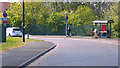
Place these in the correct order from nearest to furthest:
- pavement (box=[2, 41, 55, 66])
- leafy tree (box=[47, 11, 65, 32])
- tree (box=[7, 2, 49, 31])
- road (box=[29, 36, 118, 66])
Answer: pavement (box=[2, 41, 55, 66]) < road (box=[29, 36, 118, 66]) < leafy tree (box=[47, 11, 65, 32]) < tree (box=[7, 2, 49, 31])

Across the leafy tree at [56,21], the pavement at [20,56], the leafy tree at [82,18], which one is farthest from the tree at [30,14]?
the pavement at [20,56]

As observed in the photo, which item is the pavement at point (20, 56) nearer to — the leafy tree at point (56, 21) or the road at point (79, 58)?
the road at point (79, 58)

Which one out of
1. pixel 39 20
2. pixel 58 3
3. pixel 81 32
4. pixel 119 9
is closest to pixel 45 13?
pixel 39 20

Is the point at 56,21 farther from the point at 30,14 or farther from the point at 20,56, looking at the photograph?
the point at 20,56

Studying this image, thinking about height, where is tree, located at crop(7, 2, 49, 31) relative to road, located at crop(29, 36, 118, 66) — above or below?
above

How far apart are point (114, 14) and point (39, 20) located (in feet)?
53.2

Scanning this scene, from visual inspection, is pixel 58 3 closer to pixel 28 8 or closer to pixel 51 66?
pixel 28 8

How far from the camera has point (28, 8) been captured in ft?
152

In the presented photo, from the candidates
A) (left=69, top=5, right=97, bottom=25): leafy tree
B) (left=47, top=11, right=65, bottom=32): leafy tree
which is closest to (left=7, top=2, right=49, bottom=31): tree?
(left=47, top=11, right=65, bottom=32): leafy tree

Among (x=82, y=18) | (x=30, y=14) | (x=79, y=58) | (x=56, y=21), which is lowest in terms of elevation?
(x=79, y=58)

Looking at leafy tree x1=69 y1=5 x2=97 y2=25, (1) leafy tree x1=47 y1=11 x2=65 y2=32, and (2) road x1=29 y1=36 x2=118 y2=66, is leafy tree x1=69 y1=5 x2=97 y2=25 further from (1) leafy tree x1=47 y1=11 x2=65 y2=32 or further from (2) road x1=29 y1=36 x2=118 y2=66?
(2) road x1=29 y1=36 x2=118 y2=66

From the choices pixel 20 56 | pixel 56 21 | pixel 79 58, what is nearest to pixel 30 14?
pixel 56 21

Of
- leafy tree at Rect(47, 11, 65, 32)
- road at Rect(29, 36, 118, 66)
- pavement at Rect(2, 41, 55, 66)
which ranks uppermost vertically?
leafy tree at Rect(47, 11, 65, 32)

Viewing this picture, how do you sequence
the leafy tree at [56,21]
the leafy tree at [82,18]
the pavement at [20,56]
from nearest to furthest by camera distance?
the pavement at [20,56], the leafy tree at [56,21], the leafy tree at [82,18]
